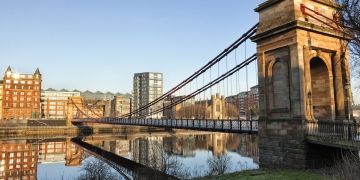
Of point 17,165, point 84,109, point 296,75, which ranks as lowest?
point 17,165

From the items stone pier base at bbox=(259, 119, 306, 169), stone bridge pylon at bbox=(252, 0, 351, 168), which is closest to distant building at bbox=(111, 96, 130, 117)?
stone pier base at bbox=(259, 119, 306, 169)

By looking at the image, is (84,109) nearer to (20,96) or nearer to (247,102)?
(20,96)

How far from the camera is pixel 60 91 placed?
179m

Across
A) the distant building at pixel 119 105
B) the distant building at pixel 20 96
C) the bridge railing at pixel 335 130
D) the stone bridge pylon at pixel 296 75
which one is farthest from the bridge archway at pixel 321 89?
the distant building at pixel 119 105

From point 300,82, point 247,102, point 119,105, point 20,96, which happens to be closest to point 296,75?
point 300,82

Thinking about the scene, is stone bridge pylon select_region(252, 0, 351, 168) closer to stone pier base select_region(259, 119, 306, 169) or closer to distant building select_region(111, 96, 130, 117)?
stone pier base select_region(259, 119, 306, 169)

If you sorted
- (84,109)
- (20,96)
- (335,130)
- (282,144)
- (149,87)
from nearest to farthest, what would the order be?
(335,130), (282,144), (20,96), (84,109), (149,87)

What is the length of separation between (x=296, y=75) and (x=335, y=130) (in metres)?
3.44

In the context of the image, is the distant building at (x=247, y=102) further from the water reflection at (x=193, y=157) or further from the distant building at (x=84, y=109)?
the distant building at (x=84, y=109)

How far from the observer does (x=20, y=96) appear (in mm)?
109500

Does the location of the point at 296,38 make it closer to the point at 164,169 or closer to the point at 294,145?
the point at 294,145

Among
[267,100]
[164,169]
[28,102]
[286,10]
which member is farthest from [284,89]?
[28,102]

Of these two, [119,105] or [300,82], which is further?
[119,105]

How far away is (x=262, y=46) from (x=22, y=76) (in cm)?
11354
